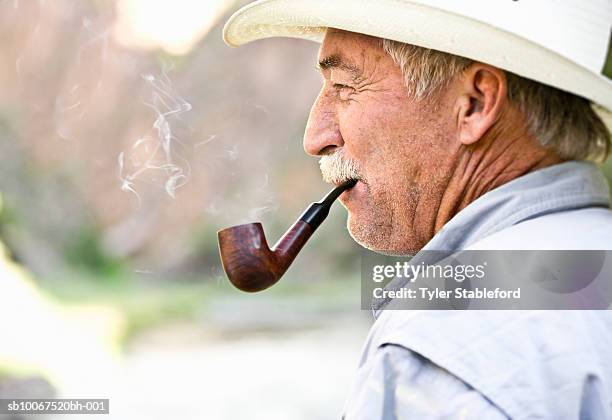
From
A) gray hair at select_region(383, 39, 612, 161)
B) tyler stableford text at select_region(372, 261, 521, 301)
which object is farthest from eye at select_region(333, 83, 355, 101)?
tyler stableford text at select_region(372, 261, 521, 301)

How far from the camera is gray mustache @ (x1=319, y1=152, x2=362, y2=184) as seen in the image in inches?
69.7

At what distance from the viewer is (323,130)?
1832 mm

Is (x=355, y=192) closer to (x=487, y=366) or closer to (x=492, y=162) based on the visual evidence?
(x=492, y=162)

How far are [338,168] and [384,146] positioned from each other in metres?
0.12

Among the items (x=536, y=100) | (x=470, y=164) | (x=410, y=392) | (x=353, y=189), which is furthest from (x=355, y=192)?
(x=410, y=392)

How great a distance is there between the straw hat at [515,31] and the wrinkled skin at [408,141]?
7 cm

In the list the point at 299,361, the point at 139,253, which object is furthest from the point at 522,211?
the point at 139,253

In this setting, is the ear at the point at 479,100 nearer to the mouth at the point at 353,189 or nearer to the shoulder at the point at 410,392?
the mouth at the point at 353,189

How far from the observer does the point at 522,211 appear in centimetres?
149

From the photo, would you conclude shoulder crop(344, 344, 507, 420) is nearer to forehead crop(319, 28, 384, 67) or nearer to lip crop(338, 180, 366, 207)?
lip crop(338, 180, 366, 207)

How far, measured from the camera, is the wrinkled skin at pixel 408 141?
1.64 meters

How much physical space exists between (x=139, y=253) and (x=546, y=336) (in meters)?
11.3

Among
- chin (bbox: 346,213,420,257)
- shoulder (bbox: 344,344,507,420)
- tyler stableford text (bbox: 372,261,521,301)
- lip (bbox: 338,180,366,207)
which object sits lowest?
shoulder (bbox: 344,344,507,420)

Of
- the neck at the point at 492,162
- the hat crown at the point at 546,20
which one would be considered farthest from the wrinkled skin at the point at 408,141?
the hat crown at the point at 546,20
